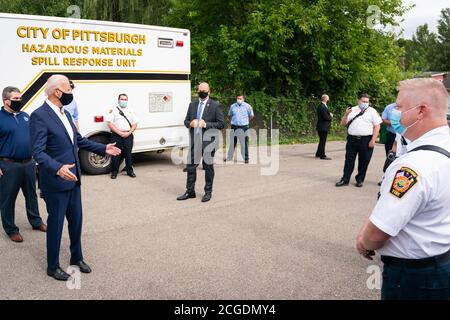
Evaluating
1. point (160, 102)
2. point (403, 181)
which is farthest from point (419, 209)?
point (160, 102)

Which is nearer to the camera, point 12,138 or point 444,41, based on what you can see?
point 12,138

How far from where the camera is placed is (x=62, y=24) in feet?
28.8

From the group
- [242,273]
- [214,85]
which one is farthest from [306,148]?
[242,273]

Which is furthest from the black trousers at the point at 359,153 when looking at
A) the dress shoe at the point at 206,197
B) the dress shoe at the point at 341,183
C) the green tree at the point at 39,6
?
the green tree at the point at 39,6

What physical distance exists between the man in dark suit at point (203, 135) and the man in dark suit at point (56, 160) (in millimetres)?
3151

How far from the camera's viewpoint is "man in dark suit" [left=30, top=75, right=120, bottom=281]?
4.00 m

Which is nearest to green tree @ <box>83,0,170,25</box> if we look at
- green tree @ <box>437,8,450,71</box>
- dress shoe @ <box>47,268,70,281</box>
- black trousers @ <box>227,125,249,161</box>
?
black trousers @ <box>227,125,249,161</box>

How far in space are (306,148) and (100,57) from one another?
8.41 m

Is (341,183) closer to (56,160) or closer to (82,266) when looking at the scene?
(82,266)

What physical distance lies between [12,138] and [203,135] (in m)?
3.27

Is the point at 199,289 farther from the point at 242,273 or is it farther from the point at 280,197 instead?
the point at 280,197

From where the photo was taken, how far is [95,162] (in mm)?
9773

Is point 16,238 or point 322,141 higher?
point 322,141

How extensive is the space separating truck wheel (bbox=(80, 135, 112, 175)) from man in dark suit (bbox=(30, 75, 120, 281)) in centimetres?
539
